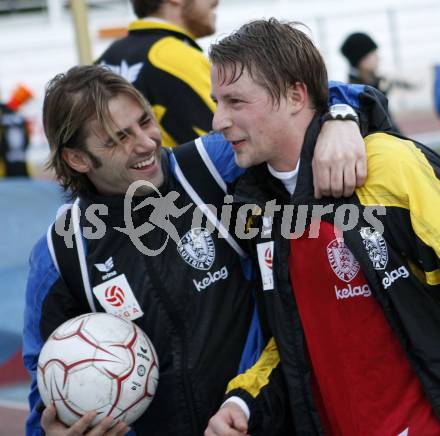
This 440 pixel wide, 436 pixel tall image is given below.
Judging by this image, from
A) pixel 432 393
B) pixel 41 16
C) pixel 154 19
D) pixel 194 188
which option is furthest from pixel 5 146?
pixel 41 16

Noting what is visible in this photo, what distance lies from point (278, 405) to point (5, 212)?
5781mm

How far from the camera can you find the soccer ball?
2.62 meters

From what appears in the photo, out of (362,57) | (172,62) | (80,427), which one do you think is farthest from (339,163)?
(362,57)

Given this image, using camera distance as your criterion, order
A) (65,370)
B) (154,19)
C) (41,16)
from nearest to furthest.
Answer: (65,370)
(154,19)
(41,16)

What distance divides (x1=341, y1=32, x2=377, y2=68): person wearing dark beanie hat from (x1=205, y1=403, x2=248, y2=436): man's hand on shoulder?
22.2 ft

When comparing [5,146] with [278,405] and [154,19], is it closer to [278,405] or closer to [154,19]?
[154,19]

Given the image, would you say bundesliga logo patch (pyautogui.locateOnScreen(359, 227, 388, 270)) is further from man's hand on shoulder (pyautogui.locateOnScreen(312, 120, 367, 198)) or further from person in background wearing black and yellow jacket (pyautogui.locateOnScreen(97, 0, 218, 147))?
person in background wearing black and yellow jacket (pyautogui.locateOnScreen(97, 0, 218, 147))

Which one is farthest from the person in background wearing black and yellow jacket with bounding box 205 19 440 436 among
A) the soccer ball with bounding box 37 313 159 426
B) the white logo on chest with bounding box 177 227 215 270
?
the soccer ball with bounding box 37 313 159 426

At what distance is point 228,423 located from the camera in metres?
2.63

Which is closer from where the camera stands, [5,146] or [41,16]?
[5,146]

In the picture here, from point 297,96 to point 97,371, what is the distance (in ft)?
3.52

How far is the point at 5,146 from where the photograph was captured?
1230 centimetres

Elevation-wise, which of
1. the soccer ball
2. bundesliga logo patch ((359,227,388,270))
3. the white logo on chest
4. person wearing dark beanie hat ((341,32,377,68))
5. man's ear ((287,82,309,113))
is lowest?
the soccer ball

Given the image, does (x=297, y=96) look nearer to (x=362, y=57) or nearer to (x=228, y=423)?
(x=228, y=423)
